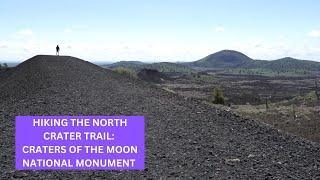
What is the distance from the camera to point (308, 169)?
10.2 metres

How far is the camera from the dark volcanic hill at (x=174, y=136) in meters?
9.92

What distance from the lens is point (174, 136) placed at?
13234 millimetres

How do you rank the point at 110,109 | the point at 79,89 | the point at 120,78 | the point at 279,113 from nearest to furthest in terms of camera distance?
the point at 110,109
the point at 79,89
the point at 120,78
the point at 279,113

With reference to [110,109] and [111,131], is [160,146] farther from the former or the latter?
[110,109]

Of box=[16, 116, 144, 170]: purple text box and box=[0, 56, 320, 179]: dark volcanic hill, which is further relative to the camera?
box=[16, 116, 144, 170]: purple text box

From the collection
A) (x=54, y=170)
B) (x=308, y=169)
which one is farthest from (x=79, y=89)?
(x=308, y=169)

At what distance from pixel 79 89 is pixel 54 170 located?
1171 centimetres

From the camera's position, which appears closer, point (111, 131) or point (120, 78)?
point (111, 131)

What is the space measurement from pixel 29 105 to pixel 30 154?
6.65 meters

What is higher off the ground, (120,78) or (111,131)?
(120,78)

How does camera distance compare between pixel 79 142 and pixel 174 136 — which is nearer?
pixel 79 142

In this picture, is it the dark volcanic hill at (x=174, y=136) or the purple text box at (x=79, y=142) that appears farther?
the purple text box at (x=79, y=142)

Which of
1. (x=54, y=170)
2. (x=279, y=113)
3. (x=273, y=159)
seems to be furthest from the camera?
(x=279, y=113)

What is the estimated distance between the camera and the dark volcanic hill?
992 cm
